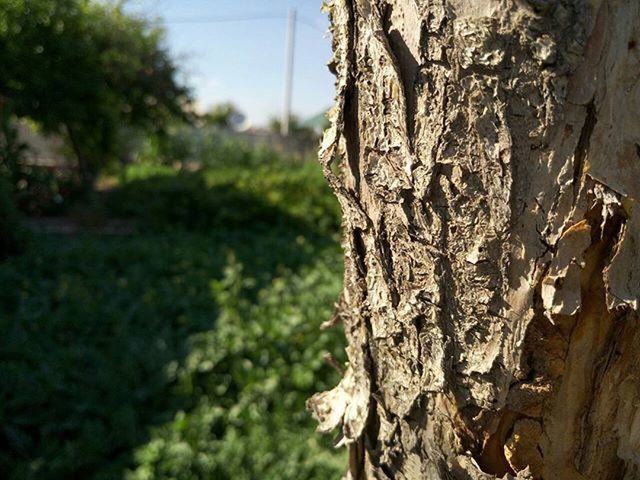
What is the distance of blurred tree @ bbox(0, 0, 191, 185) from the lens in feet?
31.0

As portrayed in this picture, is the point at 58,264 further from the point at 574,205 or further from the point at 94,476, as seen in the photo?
the point at 574,205

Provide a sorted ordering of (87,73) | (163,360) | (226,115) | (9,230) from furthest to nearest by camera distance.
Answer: (226,115) → (87,73) → (9,230) → (163,360)

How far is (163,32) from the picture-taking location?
42.4 feet

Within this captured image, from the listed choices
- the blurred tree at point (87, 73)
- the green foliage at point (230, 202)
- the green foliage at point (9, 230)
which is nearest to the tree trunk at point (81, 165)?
the blurred tree at point (87, 73)

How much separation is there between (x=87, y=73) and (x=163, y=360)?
7248mm

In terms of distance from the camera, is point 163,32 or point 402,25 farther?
point 163,32

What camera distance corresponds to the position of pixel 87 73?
9.91 m

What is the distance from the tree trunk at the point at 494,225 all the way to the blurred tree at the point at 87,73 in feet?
31.7

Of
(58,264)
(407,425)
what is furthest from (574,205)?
(58,264)

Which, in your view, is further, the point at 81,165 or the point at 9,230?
the point at 81,165

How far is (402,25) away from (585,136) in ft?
0.97

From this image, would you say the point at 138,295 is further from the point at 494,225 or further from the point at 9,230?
the point at 494,225

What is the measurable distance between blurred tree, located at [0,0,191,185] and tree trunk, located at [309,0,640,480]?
31.7 ft

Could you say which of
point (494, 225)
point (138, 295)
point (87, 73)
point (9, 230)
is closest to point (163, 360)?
point (138, 295)
